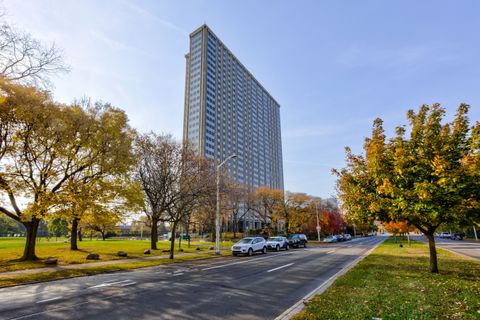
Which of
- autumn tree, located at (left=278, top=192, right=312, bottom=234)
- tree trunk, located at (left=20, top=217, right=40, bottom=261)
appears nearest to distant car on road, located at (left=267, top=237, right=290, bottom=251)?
autumn tree, located at (left=278, top=192, right=312, bottom=234)

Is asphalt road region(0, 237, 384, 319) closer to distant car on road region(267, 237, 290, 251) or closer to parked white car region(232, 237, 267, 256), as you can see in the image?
parked white car region(232, 237, 267, 256)

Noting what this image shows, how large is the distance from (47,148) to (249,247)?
59.3 feet

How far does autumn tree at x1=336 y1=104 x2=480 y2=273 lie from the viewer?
33.7ft

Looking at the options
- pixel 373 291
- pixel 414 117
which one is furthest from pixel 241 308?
pixel 414 117

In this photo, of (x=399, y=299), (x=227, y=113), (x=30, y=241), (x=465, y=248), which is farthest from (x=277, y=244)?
(x=227, y=113)

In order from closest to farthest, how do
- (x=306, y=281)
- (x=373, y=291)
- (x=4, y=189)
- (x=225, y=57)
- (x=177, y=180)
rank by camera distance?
(x=373, y=291) → (x=306, y=281) → (x=4, y=189) → (x=177, y=180) → (x=225, y=57)

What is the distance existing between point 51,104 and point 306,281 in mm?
18934

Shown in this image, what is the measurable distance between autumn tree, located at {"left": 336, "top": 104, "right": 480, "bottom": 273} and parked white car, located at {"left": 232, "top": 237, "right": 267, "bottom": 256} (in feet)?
45.7

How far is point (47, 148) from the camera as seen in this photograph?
717 inches

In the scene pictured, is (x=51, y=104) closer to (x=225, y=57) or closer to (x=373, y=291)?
(x=373, y=291)

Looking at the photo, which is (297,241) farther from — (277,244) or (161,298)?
(161,298)

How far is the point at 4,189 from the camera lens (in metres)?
17.2

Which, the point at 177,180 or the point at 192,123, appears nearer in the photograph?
the point at 177,180

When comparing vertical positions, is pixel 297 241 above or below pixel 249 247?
below
